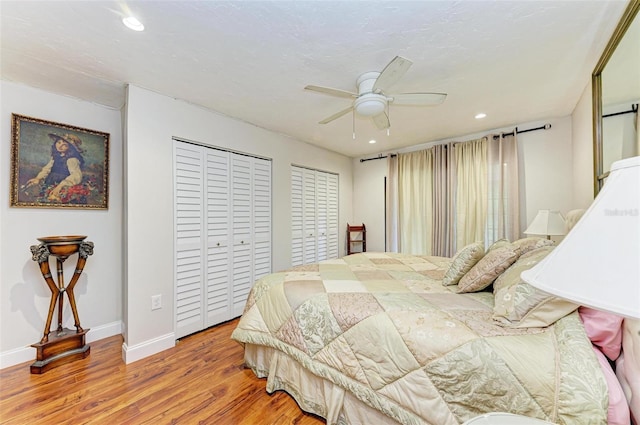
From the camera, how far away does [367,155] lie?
477cm

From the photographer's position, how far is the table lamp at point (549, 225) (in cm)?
251

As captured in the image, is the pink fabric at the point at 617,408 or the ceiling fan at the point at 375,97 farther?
the ceiling fan at the point at 375,97

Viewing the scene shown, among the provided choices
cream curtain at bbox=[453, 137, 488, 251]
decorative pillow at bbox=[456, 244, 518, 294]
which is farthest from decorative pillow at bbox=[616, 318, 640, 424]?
cream curtain at bbox=[453, 137, 488, 251]

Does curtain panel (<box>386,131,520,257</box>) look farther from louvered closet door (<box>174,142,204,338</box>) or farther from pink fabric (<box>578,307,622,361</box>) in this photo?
louvered closet door (<box>174,142,204,338</box>)

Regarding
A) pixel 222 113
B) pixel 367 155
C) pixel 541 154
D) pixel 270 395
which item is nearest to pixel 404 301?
pixel 270 395

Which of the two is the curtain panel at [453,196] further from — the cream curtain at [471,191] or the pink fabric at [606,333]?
the pink fabric at [606,333]

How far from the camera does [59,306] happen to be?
2.24m

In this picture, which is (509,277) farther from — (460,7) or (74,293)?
(74,293)

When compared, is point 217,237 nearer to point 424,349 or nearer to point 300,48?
point 300,48

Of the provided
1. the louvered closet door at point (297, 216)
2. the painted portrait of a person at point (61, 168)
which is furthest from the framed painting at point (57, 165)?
the louvered closet door at point (297, 216)

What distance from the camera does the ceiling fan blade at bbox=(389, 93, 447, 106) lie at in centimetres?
185

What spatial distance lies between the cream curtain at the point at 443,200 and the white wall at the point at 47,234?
13.4 feet

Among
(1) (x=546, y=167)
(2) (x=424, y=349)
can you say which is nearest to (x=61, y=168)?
(2) (x=424, y=349)

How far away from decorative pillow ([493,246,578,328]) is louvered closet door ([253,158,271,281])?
2624 millimetres
